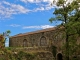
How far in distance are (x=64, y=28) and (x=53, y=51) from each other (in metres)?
9.99

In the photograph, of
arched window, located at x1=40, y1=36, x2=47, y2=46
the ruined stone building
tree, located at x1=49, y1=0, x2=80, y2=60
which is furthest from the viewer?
arched window, located at x1=40, y1=36, x2=47, y2=46

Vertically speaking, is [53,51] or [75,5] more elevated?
[75,5]

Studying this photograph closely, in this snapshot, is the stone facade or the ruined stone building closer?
the ruined stone building

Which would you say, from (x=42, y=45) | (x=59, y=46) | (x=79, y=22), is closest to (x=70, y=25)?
(x=79, y=22)

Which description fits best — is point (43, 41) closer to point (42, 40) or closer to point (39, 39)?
point (42, 40)

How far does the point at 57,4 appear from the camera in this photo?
110ft

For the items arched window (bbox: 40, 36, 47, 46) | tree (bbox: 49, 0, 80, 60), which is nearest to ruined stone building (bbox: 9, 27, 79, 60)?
arched window (bbox: 40, 36, 47, 46)

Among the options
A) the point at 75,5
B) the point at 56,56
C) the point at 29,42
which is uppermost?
the point at 75,5

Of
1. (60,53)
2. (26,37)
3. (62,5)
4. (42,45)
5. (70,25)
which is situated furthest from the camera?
(26,37)

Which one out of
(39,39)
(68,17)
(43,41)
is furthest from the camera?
(39,39)

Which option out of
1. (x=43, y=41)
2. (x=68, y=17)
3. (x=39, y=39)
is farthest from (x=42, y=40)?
(x=68, y=17)

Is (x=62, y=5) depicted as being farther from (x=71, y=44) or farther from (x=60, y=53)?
(x=60, y=53)

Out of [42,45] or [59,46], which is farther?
[42,45]

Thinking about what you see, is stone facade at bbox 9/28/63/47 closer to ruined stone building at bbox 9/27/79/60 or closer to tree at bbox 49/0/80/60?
ruined stone building at bbox 9/27/79/60
